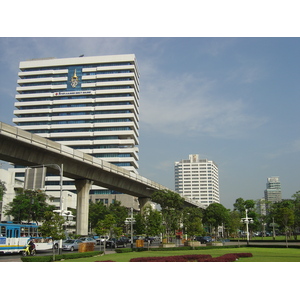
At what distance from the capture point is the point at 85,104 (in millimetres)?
118750

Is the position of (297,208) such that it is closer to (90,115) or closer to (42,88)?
(90,115)

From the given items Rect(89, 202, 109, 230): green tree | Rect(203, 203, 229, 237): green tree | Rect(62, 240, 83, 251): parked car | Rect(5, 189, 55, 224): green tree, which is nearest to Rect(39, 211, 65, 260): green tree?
Rect(62, 240, 83, 251): parked car

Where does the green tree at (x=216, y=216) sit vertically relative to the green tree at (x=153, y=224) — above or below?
above

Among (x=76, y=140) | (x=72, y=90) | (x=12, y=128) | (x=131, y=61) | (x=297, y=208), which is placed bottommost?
(x=297, y=208)

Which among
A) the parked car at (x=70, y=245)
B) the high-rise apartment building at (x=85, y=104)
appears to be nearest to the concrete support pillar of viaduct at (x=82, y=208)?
the parked car at (x=70, y=245)

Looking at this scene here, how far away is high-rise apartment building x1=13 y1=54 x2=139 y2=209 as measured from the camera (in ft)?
377

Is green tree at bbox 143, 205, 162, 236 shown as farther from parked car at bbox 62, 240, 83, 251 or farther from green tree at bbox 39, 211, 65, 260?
green tree at bbox 39, 211, 65, 260

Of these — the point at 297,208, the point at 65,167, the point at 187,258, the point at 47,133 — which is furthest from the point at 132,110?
the point at 187,258

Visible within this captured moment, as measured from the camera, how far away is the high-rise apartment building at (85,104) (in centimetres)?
11494

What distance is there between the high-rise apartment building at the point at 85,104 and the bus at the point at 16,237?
73862 millimetres

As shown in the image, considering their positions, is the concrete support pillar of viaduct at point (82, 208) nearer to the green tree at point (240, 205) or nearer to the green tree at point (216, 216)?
the green tree at point (216, 216)

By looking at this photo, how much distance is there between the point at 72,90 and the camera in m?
122

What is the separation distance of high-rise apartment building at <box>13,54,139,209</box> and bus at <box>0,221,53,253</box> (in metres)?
73.9

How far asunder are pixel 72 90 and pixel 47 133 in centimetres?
1803
